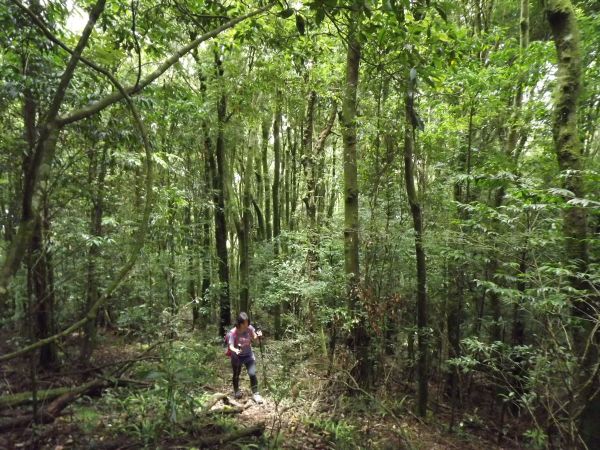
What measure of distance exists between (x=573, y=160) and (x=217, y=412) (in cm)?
574

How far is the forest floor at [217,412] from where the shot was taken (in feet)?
14.0

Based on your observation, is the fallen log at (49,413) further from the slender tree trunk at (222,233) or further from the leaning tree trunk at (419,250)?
the slender tree trunk at (222,233)

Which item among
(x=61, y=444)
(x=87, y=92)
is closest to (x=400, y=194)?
(x=87, y=92)

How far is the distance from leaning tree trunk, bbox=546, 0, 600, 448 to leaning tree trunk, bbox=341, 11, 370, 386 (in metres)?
3.47

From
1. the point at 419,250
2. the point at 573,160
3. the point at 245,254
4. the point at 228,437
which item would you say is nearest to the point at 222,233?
the point at 245,254

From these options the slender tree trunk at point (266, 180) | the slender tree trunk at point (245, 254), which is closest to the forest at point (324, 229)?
the slender tree trunk at point (245, 254)

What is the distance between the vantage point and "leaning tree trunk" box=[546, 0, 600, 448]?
13.6 feet

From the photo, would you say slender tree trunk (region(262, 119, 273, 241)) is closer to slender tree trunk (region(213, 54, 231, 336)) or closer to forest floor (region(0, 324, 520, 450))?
slender tree trunk (region(213, 54, 231, 336))

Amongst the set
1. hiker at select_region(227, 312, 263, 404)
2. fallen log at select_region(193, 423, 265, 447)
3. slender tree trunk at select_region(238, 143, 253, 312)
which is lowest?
fallen log at select_region(193, 423, 265, 447)

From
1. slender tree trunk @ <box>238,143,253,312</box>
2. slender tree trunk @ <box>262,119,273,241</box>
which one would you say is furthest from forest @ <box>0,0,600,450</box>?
slender tree trunk @ <box>262,119,273,241</box>

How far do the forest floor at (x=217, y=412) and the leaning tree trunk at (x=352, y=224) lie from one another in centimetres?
44

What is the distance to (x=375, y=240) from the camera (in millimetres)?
7945

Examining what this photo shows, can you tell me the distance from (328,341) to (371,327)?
1177 mm

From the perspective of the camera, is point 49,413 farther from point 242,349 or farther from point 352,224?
point 352,224
